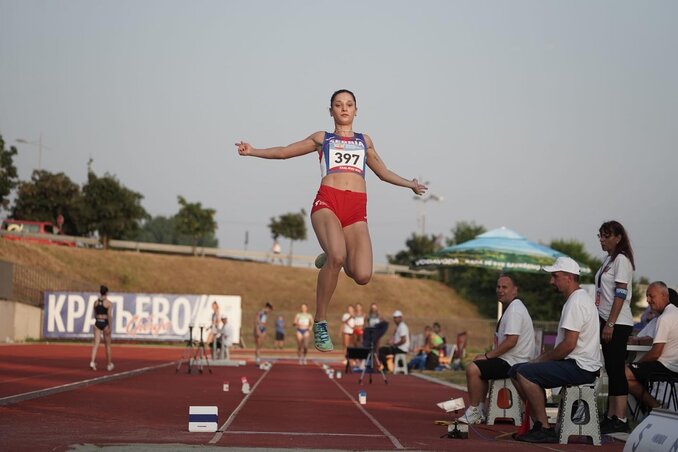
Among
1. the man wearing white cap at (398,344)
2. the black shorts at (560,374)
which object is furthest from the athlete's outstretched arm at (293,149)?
the man wearing white cap at (398,344)

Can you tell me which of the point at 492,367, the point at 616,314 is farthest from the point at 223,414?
the point at 616,314

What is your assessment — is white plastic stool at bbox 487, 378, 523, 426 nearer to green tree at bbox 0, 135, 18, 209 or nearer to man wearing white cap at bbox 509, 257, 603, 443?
man wearing white cap at bbox 509, 257, 603, 443

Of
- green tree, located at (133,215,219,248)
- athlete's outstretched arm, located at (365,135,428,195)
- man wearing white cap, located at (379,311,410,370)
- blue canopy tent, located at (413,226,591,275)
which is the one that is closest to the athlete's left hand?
athlete's outstretched arm, located at (365,135,428,195)

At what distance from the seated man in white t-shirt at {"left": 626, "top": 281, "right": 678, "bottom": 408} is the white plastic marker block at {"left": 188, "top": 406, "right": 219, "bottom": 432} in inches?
191

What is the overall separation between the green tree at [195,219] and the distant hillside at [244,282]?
5.93 m

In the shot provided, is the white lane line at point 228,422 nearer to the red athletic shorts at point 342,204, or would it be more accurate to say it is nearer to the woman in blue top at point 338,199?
the woman in blue top at point 338,199

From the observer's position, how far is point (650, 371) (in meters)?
11.9

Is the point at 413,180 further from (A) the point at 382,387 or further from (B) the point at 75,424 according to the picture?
(A) the point at 382,387

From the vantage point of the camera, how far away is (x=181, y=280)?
80250 millimetres

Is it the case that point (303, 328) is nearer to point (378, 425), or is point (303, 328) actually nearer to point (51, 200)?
point (378, 425)

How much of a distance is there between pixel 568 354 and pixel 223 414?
14.8 feet

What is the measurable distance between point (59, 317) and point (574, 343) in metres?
41.3

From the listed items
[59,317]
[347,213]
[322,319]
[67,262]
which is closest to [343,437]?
[322,319]

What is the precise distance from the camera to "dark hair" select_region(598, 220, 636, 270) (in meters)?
11.7
